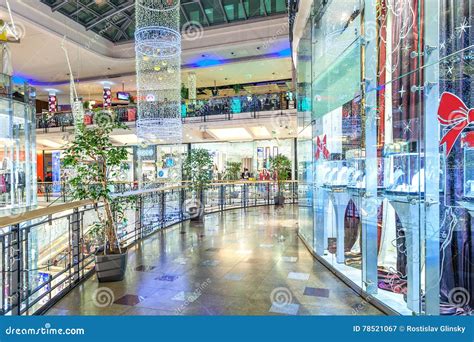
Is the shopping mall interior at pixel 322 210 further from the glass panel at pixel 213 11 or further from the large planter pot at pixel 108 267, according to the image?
the glass panel at pixel 213 11

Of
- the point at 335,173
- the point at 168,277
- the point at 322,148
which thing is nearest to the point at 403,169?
the point at 335,173

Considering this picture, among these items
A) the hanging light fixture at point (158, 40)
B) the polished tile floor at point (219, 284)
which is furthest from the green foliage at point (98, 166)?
the hanging light fixture at point (158, 40)

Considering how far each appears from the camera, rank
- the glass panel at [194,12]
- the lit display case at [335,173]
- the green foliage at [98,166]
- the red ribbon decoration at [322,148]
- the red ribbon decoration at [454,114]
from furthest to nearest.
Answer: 1. the glass panel at [194,12]
2. the red ribbon decoration at [322,148]
3. the lit display case at [335,173]
4. the green foliage at [98,166]
5. the red ribbon decoration at [454,114]

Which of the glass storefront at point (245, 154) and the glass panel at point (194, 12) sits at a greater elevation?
the glass panel at point (194, 12)

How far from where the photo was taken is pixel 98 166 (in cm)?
350

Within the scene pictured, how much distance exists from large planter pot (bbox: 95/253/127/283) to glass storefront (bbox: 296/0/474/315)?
261cm

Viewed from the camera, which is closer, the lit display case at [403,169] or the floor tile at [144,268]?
the lit display case at [403,169]

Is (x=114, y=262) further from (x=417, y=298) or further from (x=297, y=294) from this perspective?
(x=417, y=298)

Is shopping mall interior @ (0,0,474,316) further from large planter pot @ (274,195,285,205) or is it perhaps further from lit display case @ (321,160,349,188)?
large planter pot @ (274,195,285,205)

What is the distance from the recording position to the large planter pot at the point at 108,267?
341 centimetres

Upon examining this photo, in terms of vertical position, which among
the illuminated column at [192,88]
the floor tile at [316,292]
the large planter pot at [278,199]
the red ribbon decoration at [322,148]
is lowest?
the floor tile at [316,292]

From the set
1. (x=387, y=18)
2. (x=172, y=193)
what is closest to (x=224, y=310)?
(x=387, y=18)

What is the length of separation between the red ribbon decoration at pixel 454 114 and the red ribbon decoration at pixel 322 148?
80.0 inches

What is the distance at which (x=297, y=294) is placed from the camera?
308 cm
